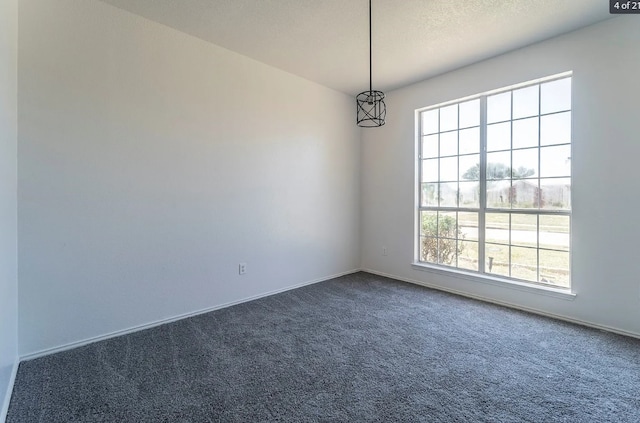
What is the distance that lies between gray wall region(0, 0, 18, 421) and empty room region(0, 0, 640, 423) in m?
0.03

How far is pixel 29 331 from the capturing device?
210cm

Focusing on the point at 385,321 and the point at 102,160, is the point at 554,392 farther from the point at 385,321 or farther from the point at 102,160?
the point at 102,160

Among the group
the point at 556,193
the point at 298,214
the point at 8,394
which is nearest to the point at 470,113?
the point at 556,193

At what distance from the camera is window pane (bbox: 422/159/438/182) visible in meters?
3.95

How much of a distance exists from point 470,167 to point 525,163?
57 centimetres

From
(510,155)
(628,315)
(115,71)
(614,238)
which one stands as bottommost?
(628,315)

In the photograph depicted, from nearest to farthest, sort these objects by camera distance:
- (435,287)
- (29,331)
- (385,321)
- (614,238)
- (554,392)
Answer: (554,392)
(29,331)
(614,238)
(385,321)
(435,287)

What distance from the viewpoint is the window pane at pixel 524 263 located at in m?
3.10

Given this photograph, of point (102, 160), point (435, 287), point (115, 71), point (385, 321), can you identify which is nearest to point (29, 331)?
point (102, 160)

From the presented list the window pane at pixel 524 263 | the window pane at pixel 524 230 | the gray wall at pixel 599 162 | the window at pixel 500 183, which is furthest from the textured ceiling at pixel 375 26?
the window pane at pixel 524 263

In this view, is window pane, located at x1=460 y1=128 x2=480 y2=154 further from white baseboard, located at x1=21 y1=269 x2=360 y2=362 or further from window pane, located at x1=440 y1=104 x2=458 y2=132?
white baseboard, located at x1=21 y1=269 x2=360 y2=362

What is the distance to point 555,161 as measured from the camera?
2.95m

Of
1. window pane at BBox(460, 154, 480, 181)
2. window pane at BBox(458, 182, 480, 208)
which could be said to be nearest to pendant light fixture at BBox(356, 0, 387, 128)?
window pane at BBox(460, 154, 480, 181)

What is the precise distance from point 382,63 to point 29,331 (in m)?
4.07
